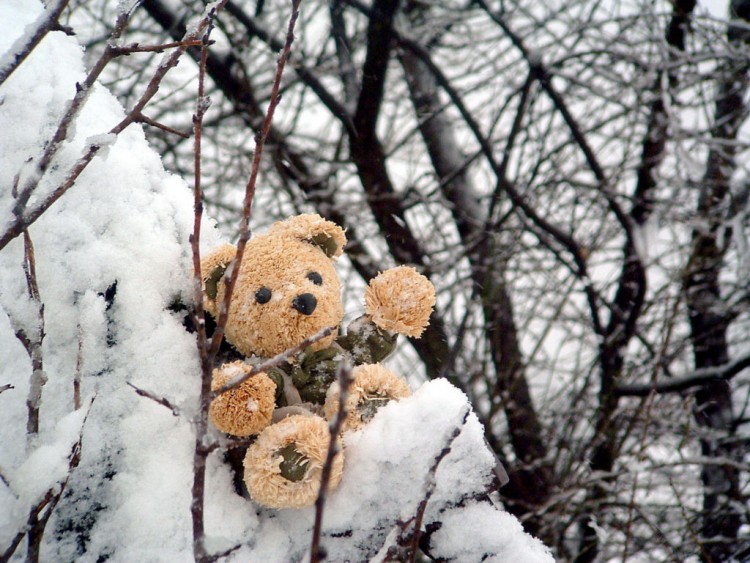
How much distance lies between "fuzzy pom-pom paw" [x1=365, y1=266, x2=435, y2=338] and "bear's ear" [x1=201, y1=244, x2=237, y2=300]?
29cm

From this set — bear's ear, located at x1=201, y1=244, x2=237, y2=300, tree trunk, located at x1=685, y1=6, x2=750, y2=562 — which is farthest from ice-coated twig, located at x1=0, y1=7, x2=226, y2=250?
tree trunk, located at x1=685, y1=6, x2=750, y2=562

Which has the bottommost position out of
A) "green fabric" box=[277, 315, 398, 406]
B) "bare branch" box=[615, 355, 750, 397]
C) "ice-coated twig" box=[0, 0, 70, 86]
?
"green fabric" box=[277, 315, 398, 406]

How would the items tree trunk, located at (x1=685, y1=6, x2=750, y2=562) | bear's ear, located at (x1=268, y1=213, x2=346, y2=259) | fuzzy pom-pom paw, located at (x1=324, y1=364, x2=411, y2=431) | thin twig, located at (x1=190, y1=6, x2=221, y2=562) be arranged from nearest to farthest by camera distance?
thin twig, located at (x1=190, y1=6, x2=221, y2=562) → fuzzy pom-pom paw, located at (x1=324, y1=364, x2=411, y2=431) → bear's ear, located at (x1=268, y1=213, x2=346, y2=259) → tree trunk, located at (x1=685, y1=6, x2=750, y2=562)

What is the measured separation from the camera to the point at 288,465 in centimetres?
78

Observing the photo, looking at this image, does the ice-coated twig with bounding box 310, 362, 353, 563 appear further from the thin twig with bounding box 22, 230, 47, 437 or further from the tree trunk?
the tree trunk

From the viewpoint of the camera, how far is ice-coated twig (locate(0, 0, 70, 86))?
0.67 metres

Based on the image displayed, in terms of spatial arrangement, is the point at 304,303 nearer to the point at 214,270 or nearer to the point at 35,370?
the point at 214,270

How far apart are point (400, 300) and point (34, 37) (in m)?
0.70

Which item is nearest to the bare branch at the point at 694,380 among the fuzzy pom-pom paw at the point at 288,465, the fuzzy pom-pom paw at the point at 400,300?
the fuzzy pom-pom paw at the point at 400,300

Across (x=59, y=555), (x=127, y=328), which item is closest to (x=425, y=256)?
(x=127, y=328)

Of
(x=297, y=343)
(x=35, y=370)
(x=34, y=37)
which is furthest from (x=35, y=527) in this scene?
(x=34, y=37)

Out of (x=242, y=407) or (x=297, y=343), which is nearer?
(x=242, y=407)

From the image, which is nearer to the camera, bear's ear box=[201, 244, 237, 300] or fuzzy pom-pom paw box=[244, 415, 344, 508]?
fuzzy pom-pom paw box=[244, 415, 344, 508]

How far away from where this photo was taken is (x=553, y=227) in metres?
2.81
